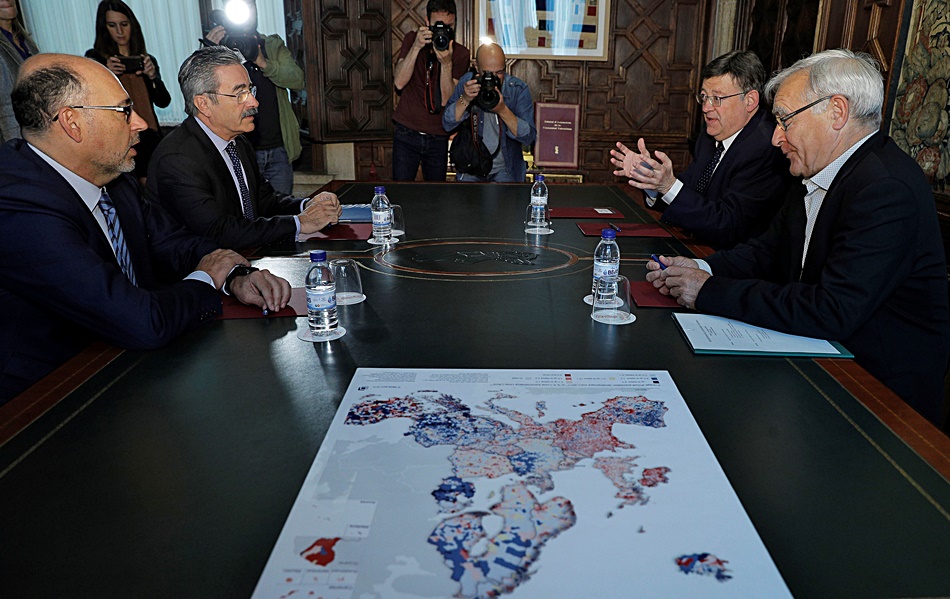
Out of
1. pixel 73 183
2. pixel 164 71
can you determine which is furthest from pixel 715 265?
pixel 164 71

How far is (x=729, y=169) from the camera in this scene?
8.95 ft

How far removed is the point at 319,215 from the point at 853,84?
1705mm

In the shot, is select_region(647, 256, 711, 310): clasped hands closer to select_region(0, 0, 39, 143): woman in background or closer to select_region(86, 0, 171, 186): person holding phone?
select_region(0, 0, 39, 143): woman in background

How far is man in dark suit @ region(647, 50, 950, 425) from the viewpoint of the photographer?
1523 mm

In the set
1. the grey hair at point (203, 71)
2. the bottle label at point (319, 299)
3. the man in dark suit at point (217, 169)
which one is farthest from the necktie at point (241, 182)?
the bottle label at point (319, 299)

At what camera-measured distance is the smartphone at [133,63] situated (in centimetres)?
426

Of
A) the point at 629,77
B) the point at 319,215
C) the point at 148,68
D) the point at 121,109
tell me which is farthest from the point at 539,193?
the point at 629,77

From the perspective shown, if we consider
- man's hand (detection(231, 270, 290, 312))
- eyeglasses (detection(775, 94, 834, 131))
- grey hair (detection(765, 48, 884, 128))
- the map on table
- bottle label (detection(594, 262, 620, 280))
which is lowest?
the map on table

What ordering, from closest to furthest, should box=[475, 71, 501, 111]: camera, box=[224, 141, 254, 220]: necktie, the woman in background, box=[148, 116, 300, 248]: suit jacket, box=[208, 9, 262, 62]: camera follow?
1. box=[148, 116, 300, 248]: suit jacket
2. box=[224, 141, 254, 220]: necktie
3. the woman in background
4. box=[475, 71, 501, 111]: camera
5. box=[208, 9, 262, 62]: camera

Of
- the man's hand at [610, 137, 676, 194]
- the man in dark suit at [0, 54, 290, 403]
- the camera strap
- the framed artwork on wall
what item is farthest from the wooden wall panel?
the man in dark suit at [0, 54, 290, 403]

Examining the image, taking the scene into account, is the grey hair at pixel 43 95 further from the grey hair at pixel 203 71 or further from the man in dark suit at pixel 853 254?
the man in dark suit at pixel 853 254

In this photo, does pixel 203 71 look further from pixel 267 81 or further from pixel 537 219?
pixel 267 81

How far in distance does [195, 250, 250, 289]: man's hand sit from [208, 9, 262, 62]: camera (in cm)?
291

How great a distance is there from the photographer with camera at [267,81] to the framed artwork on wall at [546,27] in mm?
2025
